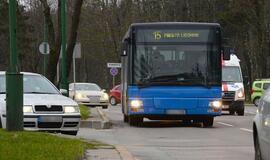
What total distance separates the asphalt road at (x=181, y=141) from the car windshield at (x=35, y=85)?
1499mm

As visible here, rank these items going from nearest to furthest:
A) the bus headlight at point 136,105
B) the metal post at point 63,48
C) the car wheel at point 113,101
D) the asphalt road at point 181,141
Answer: the asphalt road at point 181,141 → the bus headlight at point 136,105 → the metal post at point 63,48 → the car wheel at point 113,101

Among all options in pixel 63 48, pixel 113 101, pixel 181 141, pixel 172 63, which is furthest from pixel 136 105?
pixel 113 101

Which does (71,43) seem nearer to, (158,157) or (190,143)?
(190,143)

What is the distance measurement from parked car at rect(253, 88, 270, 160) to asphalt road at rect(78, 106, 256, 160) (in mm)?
2409

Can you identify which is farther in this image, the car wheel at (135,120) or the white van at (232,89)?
the white van at (232,89)

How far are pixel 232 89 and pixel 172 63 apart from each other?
1041 centimetres

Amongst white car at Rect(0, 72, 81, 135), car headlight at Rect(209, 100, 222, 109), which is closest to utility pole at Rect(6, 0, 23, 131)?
white car at Rect(0, 72, 81, 135)

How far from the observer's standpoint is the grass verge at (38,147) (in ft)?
34.3

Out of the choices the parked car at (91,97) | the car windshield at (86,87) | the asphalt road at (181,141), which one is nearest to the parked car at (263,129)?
the asphalt road at (181,141)

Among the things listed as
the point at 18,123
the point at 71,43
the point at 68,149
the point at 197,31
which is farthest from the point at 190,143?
the point at 71,43

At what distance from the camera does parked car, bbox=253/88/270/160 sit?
966 centimetres

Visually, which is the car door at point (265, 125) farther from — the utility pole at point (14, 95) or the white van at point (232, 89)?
the white van at point (232, 89)

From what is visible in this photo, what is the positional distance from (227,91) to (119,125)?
948 centimetres

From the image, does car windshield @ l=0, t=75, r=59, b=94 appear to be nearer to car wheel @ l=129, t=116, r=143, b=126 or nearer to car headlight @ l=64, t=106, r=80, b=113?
car headlight @ l=64, t=106, r=80, b=113
